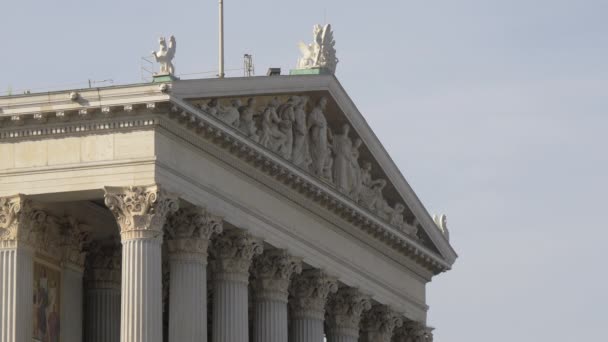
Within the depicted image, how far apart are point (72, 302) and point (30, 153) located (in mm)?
7039

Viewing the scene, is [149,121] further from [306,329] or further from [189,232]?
[306,329]

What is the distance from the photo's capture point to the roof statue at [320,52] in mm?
86500

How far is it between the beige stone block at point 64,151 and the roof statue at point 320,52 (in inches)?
578

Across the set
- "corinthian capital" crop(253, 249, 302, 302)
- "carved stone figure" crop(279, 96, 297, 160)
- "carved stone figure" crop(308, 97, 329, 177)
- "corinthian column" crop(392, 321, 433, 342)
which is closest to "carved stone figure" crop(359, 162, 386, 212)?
"carved stone figure" crop(308, 97, 329, 177)

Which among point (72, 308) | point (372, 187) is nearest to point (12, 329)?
point (72, 308)

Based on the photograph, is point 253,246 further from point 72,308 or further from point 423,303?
point 423,303

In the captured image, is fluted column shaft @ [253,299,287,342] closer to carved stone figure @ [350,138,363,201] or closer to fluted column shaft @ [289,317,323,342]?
fluted column shaft @ [289,317,323,342]

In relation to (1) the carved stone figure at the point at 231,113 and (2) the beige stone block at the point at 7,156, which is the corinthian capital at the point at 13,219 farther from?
(1) the carved stone figure at the point at 231,113

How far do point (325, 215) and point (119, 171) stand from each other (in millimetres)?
14226

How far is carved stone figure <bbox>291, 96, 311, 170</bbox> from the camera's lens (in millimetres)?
83938

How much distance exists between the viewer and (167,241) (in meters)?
76.5

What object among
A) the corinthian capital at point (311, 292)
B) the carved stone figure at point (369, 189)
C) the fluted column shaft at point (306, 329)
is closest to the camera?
the corinthian capital at point (311, 292)

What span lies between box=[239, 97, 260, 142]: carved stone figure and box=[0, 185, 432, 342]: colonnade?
3.39 metres

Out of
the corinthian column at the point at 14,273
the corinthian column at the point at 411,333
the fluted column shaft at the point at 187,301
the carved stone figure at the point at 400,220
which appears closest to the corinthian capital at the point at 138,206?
Answer: the fluted column shaft at the point at 187,301
